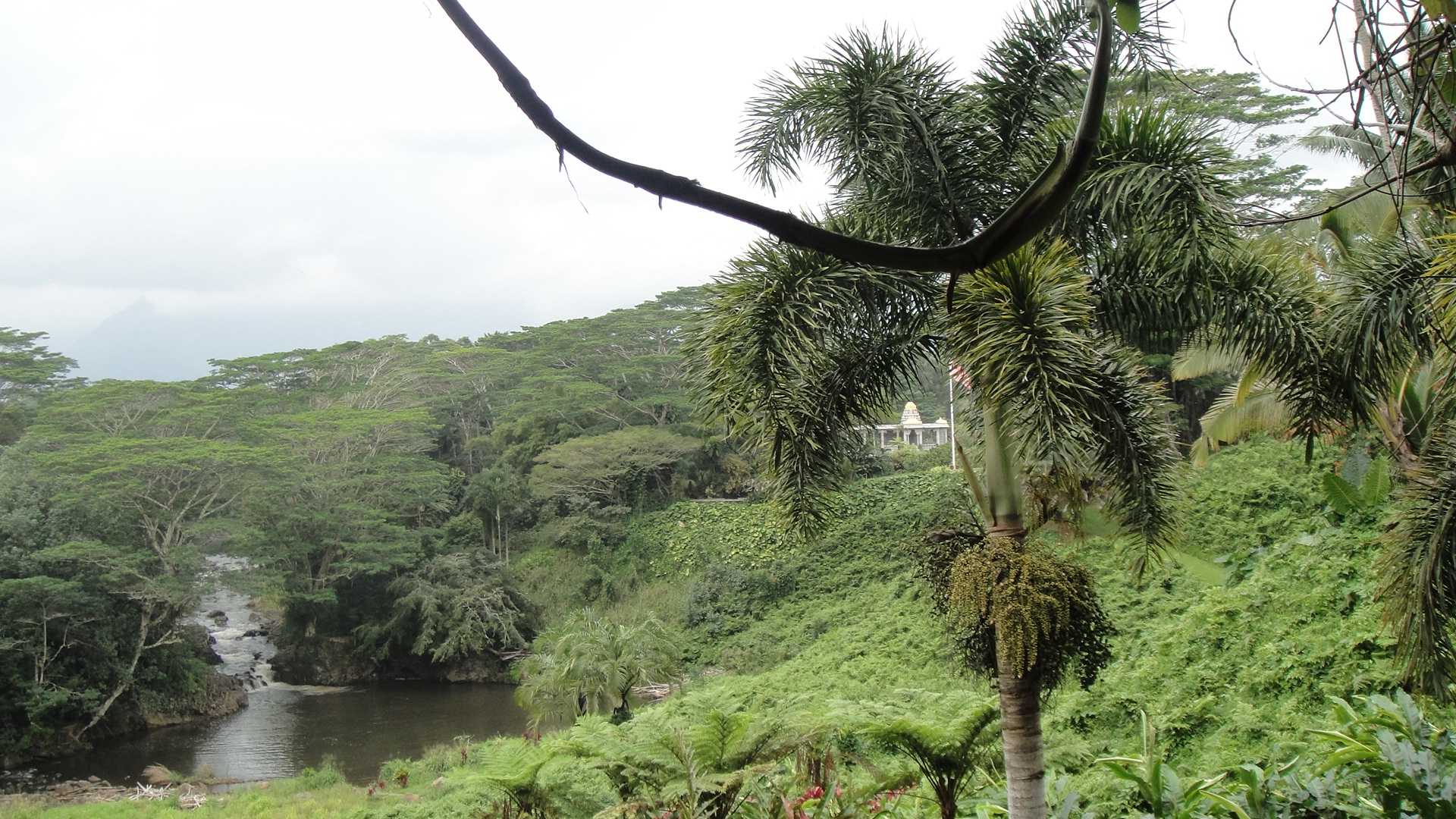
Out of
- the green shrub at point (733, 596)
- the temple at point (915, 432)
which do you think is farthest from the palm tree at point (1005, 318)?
the temple at point (915, 432)

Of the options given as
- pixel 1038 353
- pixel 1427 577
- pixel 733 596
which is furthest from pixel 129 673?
pixel 1427 577

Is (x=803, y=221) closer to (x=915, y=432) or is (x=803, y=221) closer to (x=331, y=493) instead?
(x=331, y=493)

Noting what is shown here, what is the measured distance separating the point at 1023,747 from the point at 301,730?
1247 cm

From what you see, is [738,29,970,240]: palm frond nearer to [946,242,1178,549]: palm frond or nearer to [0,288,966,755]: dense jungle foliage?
[946,242,1178,549]: palm frond

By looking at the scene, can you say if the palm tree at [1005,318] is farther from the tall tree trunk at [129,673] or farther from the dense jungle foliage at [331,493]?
the tall tree trunk at [129,673]

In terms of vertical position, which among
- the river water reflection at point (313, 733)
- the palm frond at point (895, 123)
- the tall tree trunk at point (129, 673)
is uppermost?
the palm frond at point (895, 123)

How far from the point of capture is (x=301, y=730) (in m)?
12.6

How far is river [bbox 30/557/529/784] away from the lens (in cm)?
1116

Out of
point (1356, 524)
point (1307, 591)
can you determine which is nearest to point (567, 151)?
→ point (1307, 591)

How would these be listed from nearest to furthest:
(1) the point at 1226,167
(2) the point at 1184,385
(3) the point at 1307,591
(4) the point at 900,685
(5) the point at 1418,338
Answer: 1. (5) the point at 1418,338
2. (1) the point at 1226,167
3. (3) the point at 1307,591
4. (4) the point at 900,685
5. (2) the point at 1184,385

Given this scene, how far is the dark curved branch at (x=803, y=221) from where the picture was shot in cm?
42

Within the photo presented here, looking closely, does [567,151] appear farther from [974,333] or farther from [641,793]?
[641,793]

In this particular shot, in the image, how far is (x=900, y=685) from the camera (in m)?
7.86

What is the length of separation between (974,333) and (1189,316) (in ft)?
3.04
